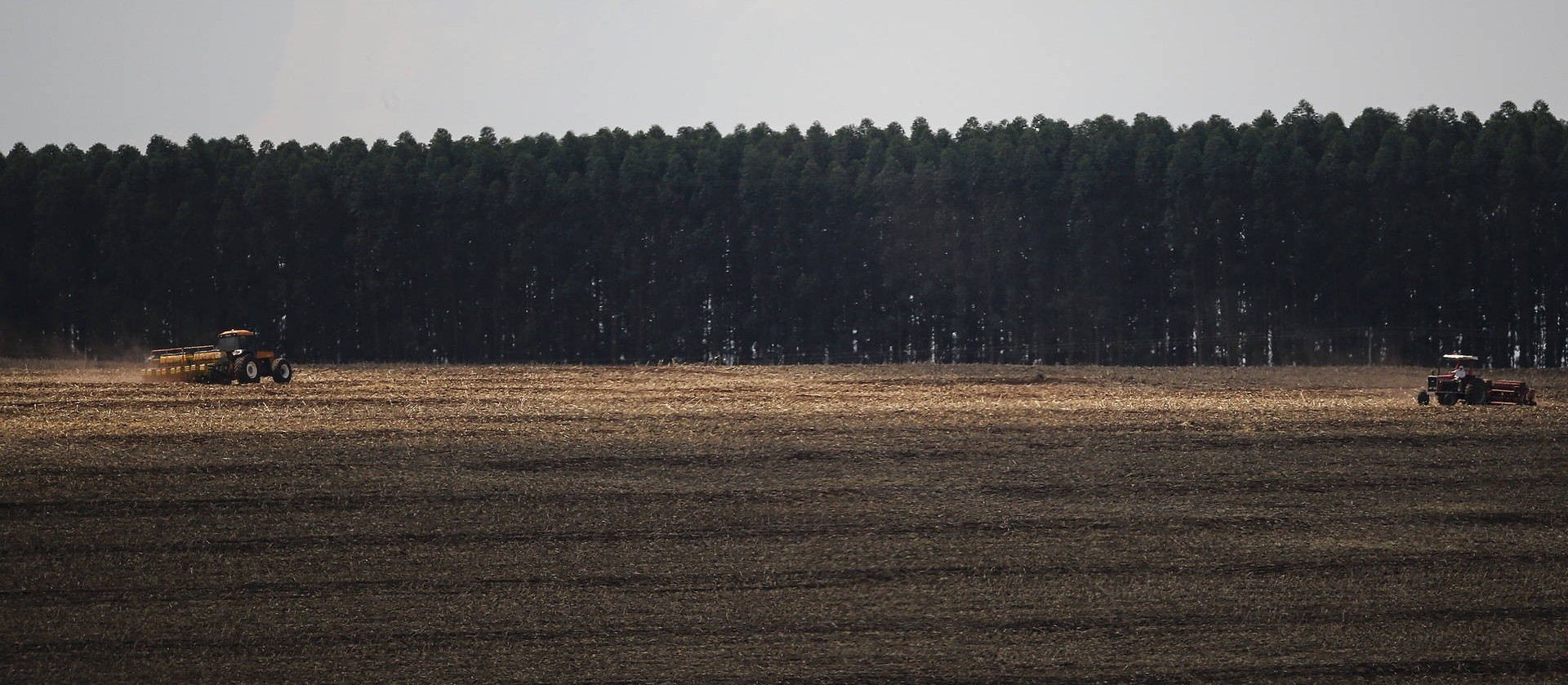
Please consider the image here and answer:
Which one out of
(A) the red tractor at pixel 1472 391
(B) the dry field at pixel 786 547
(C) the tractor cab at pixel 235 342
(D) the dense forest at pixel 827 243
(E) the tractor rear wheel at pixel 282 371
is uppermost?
(D) the dense forest at pixel 827 243

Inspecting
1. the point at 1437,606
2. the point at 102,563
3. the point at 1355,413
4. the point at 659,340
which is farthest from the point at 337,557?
the point at 659,340

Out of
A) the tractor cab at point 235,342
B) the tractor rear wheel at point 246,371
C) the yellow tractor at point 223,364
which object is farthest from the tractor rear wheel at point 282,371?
the tractor cab at point 235,342

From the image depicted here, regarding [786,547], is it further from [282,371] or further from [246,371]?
[282,371]

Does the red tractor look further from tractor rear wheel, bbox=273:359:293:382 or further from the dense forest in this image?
tractor rear wheel, bbox=273:359:293:382

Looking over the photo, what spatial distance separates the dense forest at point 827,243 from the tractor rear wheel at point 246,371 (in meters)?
21.3

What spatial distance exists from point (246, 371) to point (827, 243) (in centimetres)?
2746

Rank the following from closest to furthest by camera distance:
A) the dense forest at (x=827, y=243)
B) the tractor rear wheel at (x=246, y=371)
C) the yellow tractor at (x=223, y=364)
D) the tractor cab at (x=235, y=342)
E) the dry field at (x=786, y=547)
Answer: the dry field at (x=786, y=547) < the tractor rear wheel at (x=246, y=371) < the yellow tractor at (x=223, y=364) < the tractor cab at (x=235, y=342) < the dense forest at (x=827, y=243)

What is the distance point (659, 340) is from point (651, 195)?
251 inches

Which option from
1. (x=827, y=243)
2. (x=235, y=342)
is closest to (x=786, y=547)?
(x=235, y=342)

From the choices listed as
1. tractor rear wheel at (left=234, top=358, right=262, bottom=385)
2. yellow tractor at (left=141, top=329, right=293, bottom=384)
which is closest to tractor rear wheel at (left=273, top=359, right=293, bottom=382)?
yellow tractor at (left=141, top=329, right=293, bottom=384)

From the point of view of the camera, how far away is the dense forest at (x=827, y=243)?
53.1 meters

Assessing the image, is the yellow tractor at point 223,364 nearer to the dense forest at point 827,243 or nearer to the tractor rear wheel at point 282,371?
the tractor rear wheel at point 282,371

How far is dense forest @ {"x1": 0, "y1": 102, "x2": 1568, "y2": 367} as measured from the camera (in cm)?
5312

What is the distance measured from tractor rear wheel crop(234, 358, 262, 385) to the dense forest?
69.9 ft
